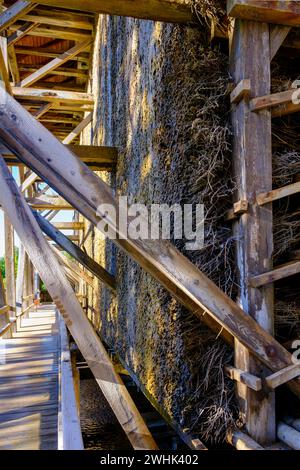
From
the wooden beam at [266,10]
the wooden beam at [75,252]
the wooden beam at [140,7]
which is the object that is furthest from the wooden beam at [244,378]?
the wooden beam at [75,252]

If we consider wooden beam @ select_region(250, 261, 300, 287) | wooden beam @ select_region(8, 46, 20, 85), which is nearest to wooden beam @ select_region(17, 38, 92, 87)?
wooden beam @ select_region(8, 46, 20, 85)

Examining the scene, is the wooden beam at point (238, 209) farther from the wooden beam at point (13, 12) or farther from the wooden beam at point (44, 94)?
the wooden beam at point (44, 94)

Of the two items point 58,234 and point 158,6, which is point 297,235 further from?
point 58,234

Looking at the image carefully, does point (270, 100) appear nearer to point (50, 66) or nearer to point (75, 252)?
point (75, 252)

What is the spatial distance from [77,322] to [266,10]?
1874 millimetres

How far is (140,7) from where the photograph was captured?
1.88m

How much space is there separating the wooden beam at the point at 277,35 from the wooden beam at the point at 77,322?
5.22 feet

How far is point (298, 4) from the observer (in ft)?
6.07

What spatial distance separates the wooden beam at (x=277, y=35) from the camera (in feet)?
6.30

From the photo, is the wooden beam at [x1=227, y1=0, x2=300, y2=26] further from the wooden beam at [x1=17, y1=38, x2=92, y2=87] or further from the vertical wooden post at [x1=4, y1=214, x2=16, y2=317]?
the vertical wooden post at [x1=4, y1=214, x2=16, y2=317]

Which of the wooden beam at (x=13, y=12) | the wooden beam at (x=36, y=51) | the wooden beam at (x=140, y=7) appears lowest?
the wooden beam at (x=140, y=7)

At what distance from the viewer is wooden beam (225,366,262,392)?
1684mm

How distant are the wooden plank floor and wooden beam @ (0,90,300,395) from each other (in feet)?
5.14
